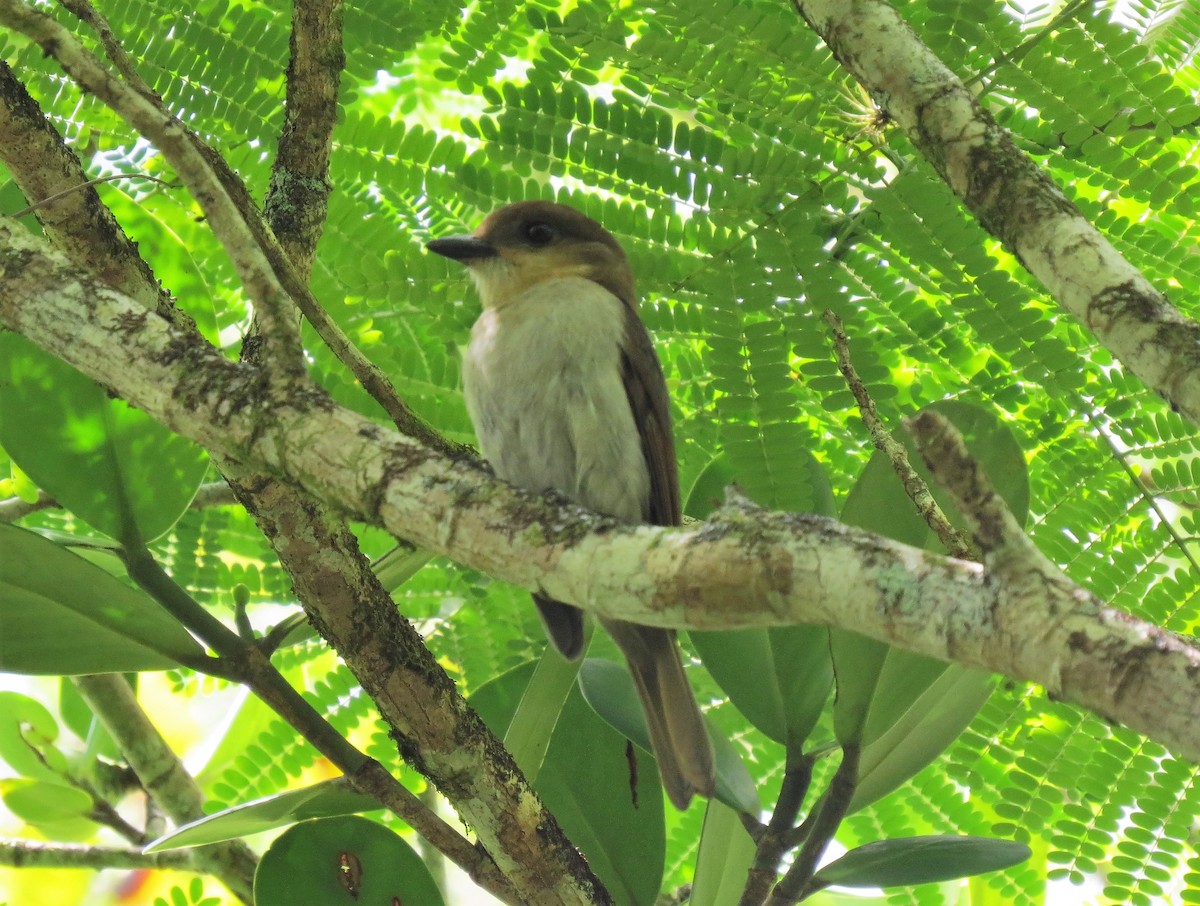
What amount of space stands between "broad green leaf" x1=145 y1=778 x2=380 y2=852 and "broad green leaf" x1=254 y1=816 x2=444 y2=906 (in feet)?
0.13

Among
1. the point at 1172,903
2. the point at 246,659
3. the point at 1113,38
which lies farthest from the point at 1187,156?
the point at 246,659

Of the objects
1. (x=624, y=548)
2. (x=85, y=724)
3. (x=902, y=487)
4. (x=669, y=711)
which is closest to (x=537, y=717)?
(x=669, y=711)

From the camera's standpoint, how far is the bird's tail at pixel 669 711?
229 cm

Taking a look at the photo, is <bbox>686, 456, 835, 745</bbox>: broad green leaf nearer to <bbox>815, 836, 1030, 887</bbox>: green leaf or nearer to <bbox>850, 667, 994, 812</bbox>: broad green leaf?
<bbox>850, 667, 994, 812</bbox>: broad green leaf

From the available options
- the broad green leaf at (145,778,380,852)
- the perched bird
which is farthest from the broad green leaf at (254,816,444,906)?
the perched bird

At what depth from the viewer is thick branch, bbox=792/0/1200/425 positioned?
1754mm

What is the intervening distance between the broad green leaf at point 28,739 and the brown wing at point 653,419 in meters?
1.74

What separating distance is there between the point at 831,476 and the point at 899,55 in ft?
4.04

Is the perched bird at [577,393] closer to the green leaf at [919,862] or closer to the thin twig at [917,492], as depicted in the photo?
the thin twig at [917,492]

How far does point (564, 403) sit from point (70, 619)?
140 cm

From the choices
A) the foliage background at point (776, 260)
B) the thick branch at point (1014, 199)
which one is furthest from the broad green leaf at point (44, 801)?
the thick branch at point (1014, 199)

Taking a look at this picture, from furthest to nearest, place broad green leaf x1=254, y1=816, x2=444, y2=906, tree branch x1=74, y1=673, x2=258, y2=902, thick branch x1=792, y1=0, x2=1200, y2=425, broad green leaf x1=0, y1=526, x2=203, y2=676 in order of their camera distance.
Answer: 1. tree branch x1=74, y1=673, x2=258, y2=902
2. broad green leaf x1=254, y1=816, x2=444, y2=906
3. broad green leaf x1=0, y1=526, x2=203, y2=676
4. thick branch x1=792, y1=0, x2=1200, y2=425

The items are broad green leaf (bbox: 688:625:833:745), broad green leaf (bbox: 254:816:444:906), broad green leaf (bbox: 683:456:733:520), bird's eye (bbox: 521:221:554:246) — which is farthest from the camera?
bird's eye (bbox: 521:221:554:246)

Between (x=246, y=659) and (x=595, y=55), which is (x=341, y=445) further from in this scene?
(x=595, y=55)
